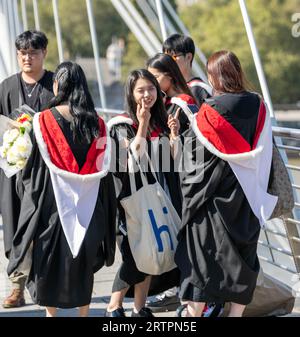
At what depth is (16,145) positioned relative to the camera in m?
4.73

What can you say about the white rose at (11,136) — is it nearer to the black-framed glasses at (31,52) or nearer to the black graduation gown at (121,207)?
the black graduation gown at (121,207)

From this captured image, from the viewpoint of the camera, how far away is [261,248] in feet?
22.6

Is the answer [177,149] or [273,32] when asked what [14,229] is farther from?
[273,32]

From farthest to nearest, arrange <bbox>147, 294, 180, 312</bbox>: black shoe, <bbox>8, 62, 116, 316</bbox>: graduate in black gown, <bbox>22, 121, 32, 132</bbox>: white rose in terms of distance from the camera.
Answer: <bbox>147, 294, 180, 312</bbox>: black shoe → <bbox>22, 121, 32, 132</bbox>: white rose → <bbox>8, 62, 116, 316</bbox>: graduate in black gown

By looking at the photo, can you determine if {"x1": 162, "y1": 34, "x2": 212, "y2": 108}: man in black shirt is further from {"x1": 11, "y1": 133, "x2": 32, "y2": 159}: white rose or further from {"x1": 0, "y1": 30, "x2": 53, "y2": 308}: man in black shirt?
{"x1": 11, "y1": 133, "x2": 32, "y2": 159}: white rose

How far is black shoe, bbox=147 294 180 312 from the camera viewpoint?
570cm

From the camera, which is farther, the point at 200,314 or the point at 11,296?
the point at 11,296

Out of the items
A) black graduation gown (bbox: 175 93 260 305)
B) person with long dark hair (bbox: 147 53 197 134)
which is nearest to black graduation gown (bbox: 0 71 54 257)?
person with long dark hair (bbox: 147 53 197 134)

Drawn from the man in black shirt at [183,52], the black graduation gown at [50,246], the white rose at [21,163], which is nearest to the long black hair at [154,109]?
the black graduation gown at [50,246]

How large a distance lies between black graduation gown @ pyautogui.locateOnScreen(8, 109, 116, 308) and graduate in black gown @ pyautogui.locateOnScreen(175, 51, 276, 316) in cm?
54

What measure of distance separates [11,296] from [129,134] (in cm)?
160

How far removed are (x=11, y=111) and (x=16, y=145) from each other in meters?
1.21

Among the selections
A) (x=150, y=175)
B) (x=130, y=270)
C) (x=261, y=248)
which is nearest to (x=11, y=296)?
(x=130, y=270)

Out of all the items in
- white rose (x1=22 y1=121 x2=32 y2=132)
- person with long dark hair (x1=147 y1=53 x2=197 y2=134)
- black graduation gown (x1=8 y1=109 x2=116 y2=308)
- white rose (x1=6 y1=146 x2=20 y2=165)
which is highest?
person with long dark hair (x1=147 y1=53 x2=197 y2=134)
